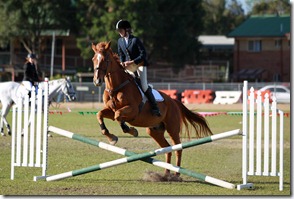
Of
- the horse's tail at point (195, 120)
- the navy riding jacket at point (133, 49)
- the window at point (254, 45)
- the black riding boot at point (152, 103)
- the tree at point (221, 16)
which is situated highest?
the tree at point (221, 16)

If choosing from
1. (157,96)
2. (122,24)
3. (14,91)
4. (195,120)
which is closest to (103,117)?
(157,96)

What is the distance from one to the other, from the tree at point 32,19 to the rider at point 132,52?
47.7 m

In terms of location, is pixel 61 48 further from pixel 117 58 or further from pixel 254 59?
pixel 117 58

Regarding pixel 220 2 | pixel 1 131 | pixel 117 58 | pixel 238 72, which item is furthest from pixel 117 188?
pixel 220 2

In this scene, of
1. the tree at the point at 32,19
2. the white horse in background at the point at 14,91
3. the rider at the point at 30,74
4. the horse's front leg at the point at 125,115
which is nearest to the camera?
the horse's front leg at the point at 125,115

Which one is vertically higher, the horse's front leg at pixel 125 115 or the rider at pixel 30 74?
the rider at pixel 30 74

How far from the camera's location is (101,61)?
11211mm

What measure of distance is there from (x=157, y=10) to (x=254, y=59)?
1526 cm

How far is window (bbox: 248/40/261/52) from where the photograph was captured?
2840 inches

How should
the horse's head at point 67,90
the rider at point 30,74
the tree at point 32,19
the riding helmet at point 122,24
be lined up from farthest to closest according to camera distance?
the tree at point 32,19 < the horse's head at point 67,90 < the rider at point 30,74 < the riding helmet at point 122,24

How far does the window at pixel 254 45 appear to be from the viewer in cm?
7212

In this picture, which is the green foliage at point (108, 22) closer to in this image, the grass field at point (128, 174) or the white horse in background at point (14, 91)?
the white horse in background at point (14, 91)

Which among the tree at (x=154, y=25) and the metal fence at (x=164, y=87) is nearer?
the metal fence at (x=164, y=87)

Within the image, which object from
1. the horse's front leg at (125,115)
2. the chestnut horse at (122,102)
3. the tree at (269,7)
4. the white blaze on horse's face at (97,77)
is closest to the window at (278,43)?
the tree at (269,7)
